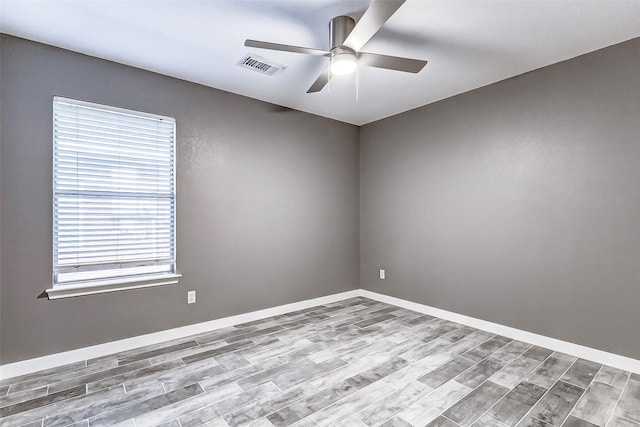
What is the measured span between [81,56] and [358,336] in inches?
136

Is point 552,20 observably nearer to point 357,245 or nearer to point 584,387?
point 584,387

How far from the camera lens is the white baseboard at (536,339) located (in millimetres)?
2526

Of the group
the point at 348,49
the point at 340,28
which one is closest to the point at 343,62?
the point at 348,49

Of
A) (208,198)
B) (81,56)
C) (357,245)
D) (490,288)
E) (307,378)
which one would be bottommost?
(307,378)

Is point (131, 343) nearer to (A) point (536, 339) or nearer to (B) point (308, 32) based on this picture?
(B) point (308, 32)

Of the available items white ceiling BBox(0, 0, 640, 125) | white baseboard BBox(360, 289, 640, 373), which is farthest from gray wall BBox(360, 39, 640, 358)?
white ceiling BBox(0, 0, 640, 125)

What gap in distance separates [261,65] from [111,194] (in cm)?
173

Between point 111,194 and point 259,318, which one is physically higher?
point 111,194

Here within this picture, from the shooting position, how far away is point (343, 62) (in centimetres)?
224

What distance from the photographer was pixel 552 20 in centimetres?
224

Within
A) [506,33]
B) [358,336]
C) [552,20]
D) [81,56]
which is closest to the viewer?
[552,20]

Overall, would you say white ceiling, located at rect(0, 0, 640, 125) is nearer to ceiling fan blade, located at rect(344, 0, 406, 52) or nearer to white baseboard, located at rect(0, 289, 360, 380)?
ceiling fan blade, located at rect(344, 0, 406, 52)

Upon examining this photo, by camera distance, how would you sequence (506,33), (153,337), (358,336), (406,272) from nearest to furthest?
1. (506,33)
2. (153,337)
3. (358,336)
4. (406,272)

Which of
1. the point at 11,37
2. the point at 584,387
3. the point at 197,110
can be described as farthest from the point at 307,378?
the point at 11,37
